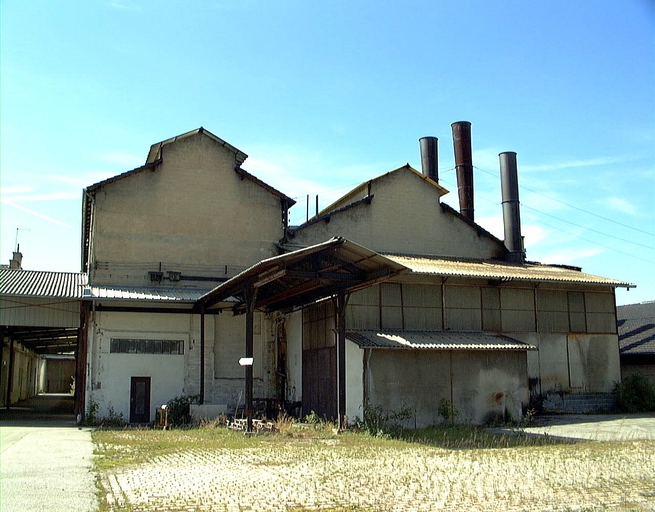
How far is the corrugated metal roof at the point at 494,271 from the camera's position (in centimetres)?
2195

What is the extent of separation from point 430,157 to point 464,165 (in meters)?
1.98

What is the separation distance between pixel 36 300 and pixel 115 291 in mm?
3071

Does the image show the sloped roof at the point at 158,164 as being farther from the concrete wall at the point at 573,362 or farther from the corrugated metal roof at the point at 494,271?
the concrete wall at the point at 573,362

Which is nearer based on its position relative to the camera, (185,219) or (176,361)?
(176,361)

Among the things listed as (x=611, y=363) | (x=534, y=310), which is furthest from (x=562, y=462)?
(x=611, y=363)

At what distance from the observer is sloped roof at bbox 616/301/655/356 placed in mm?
26686

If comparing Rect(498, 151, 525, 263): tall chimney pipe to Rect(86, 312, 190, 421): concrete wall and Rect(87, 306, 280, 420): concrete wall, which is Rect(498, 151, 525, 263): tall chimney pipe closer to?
Rect(87, 306, 280, 420): concrete wall

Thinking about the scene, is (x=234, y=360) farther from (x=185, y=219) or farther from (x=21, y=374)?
(x=21, y=374)

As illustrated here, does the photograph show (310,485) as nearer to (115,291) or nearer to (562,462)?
(562,462)

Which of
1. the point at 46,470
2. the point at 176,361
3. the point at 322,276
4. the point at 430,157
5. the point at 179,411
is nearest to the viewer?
the point at 46,470

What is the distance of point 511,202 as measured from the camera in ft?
101

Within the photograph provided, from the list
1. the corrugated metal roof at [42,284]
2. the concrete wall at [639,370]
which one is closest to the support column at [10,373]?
the corrugated metal roof at [42,284]

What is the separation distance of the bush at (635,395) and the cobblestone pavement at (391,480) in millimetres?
10194

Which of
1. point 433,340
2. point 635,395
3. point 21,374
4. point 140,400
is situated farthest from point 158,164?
point 21,374
